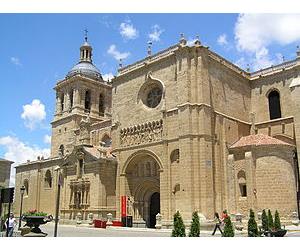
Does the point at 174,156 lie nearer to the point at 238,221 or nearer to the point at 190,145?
the point at 190,145

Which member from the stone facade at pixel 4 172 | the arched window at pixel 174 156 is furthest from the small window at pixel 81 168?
the arched window at pixel 174 156

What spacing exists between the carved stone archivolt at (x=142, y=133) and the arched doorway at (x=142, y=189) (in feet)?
4.37

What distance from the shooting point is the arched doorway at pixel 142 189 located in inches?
1196

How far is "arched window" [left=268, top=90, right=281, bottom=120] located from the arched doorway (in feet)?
37.7

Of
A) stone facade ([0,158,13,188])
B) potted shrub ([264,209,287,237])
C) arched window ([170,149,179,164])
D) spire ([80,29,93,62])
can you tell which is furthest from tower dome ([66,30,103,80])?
potted shrub ([264,209,287,237])

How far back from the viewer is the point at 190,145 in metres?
26.1

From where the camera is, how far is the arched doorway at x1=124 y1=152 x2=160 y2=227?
99.7 feet

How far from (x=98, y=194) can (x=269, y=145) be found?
14121mm

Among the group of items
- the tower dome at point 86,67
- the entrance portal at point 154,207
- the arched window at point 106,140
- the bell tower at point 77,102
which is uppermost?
the tower dome at point 86,67

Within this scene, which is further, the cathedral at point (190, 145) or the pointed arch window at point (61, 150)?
the pointed arch window at point (61, 150)

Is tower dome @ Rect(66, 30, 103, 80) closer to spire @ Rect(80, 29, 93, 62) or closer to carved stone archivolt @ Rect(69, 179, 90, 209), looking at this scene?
spire @ Rect(80, 29, 93, 62)

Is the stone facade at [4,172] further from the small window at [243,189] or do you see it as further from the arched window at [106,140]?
the small window at [243,189]

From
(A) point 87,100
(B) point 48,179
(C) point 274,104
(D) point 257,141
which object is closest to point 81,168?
(B) point 48,179

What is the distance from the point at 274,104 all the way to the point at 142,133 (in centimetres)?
1214
